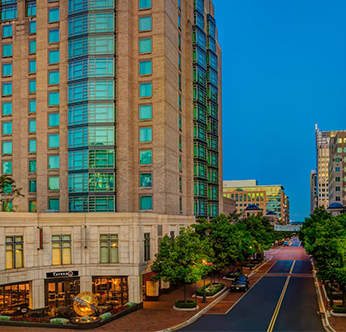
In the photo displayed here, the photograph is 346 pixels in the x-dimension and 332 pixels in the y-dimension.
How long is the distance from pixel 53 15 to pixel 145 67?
13.5 m

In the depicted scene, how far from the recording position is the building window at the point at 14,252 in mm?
41219

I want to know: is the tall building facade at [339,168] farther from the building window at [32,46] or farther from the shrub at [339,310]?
the shrub at [339,310]

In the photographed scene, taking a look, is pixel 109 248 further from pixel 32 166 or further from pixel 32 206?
pixel 32 166

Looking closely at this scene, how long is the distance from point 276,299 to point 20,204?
113 feet

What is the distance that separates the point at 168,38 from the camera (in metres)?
59.7

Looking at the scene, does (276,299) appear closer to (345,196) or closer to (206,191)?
(206,191)

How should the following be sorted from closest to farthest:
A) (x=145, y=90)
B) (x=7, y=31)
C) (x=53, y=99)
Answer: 1. (x=145, y=90)
2. (x=53, y=99)
3. (x=7, y=31)

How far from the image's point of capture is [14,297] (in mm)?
42375

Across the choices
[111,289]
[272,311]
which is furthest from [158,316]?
[272,311]

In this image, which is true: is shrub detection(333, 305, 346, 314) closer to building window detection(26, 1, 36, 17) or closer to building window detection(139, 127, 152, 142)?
building window detection(139, 127, 152, 142)

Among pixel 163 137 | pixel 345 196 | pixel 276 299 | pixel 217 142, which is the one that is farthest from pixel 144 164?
pixel 345 196

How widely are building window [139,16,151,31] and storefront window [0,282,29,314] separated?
32.8 meters

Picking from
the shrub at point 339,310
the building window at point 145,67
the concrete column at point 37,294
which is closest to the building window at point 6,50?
the building window at point 145,67

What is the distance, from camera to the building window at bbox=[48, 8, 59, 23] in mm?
59844
